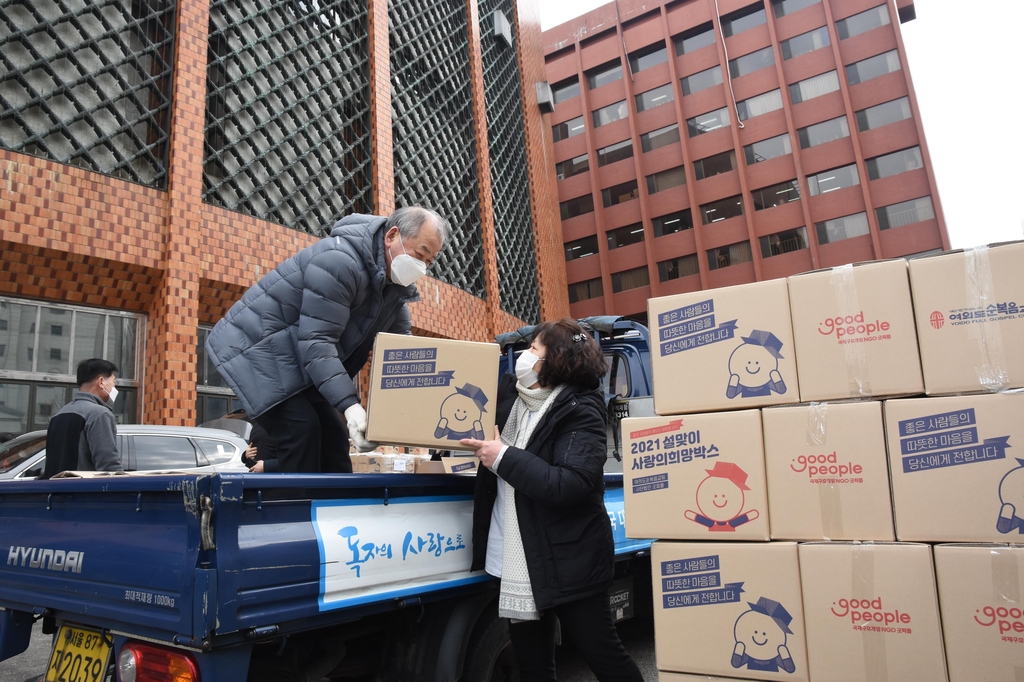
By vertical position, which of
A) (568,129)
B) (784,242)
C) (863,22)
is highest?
(863,22)

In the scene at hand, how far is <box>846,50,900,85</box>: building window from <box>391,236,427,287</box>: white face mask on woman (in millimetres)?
27252

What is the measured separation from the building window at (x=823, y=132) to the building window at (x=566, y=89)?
1019cm

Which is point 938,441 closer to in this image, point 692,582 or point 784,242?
point 692,582

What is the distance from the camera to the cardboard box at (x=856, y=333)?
2.02 meters

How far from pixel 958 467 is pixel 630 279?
27305mm

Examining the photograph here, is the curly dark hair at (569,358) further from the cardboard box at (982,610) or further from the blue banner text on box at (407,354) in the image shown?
the cardboard box at (982,610)

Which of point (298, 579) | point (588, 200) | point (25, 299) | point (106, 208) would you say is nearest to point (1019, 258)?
point (298, 579)

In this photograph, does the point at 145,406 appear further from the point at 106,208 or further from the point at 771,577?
the point at 771,577

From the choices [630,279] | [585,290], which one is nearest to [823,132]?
[630,279]

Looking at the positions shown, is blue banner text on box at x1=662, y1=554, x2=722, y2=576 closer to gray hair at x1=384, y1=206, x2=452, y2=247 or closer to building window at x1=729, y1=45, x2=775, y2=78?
gray hair at x1=384, y1=206, x2=452, y2=247

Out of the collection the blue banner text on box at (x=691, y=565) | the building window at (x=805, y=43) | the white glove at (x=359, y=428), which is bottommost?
the blue banner text on box at (x=691, y=565)

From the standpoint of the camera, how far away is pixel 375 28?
1192 cm

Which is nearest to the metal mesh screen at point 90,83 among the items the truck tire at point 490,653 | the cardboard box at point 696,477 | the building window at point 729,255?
the truck tire at point 490,653

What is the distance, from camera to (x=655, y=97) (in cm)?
2884
